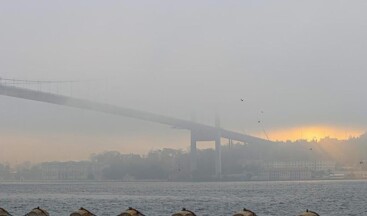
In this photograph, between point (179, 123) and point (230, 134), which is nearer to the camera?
point (179, 123)

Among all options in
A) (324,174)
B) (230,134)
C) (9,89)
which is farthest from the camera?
(324,174)

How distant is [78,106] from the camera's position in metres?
91.6

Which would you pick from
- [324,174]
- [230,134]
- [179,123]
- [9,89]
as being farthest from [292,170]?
[9,89]

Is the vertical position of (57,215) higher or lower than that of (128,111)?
lower

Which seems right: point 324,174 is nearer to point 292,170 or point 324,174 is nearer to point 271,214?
point 292,170

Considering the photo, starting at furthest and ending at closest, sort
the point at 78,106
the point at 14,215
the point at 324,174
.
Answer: the point at 324,174
the point at 78,106
the point at 14,215

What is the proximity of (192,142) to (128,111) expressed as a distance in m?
14.8

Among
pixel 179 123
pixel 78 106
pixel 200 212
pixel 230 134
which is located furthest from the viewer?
pixel 230 134

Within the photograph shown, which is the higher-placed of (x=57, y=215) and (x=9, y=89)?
(x=9, y=89)

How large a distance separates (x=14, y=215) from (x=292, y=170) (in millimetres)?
123951

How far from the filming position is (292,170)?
159875 millimetres

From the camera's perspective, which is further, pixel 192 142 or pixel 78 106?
pixel 192 142

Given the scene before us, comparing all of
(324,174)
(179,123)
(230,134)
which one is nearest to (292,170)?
(324,174)

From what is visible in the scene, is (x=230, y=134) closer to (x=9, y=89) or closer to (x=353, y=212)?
(x=9, y=89)
